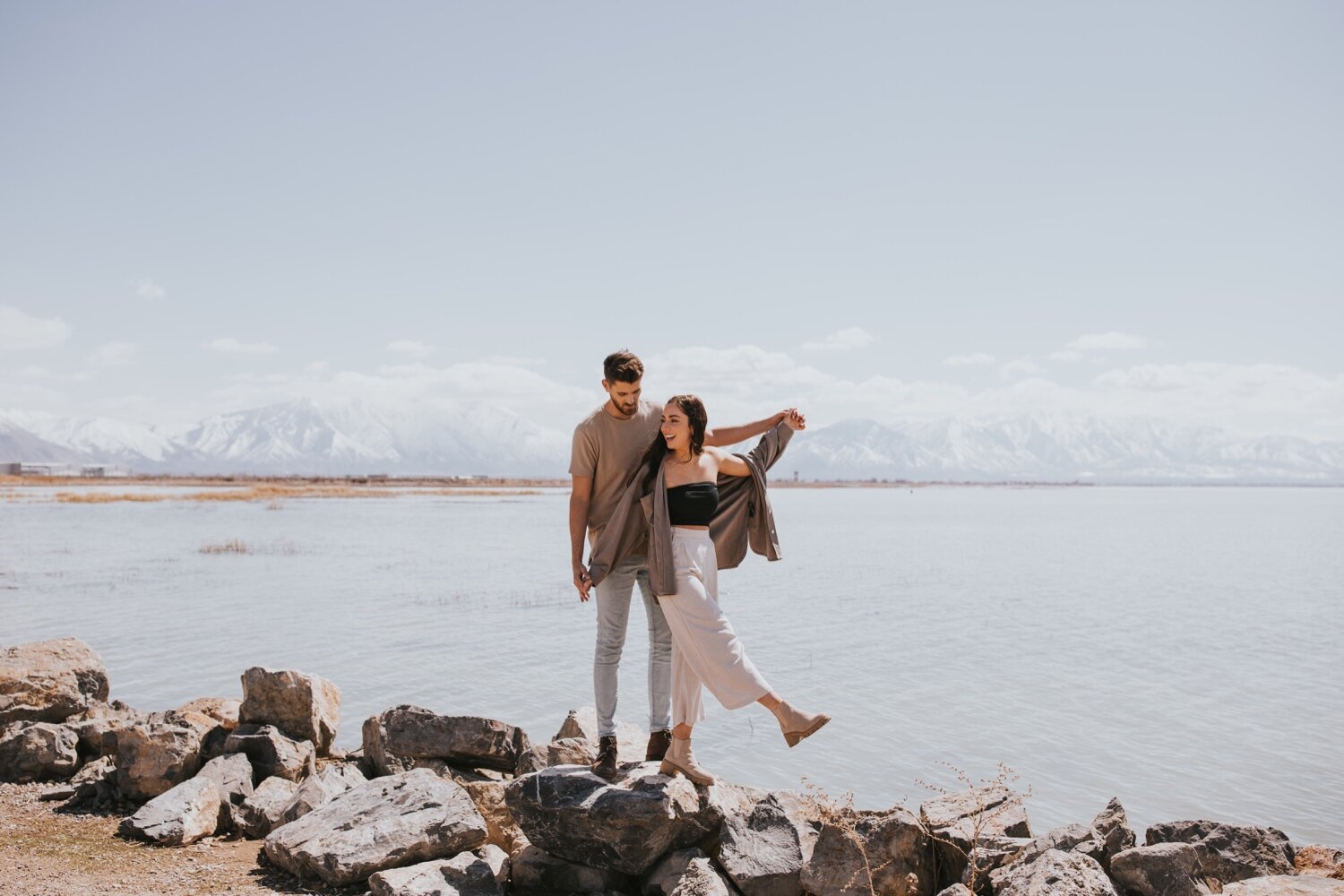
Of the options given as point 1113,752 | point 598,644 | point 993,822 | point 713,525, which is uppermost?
point 713,525

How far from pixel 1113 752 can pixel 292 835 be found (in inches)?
359

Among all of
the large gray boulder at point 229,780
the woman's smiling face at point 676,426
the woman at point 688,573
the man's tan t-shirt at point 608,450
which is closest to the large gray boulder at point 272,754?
the large gray boulder at point 229,780

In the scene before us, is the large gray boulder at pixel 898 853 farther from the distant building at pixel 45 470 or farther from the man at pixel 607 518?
the distant building at pixel 45 470

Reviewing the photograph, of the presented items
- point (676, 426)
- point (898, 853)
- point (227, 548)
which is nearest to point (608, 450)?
point (676, 426)

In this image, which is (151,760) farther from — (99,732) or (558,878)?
(558,878)

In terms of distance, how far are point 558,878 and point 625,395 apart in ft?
10.0

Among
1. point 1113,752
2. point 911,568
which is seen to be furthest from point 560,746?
point 911,568

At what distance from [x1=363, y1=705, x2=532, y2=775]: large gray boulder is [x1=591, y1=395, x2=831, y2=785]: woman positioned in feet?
8.90

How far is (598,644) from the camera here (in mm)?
6551

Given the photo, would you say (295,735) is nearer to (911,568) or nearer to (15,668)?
(15,668)

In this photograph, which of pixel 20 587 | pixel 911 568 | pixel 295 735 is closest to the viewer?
pixel 295 735

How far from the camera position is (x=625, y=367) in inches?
235

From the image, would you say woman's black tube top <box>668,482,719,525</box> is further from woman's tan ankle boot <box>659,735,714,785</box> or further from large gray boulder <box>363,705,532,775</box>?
large gray boulder <box>363,705,532,775</box>

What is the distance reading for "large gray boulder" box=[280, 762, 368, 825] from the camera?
7.18 metres
